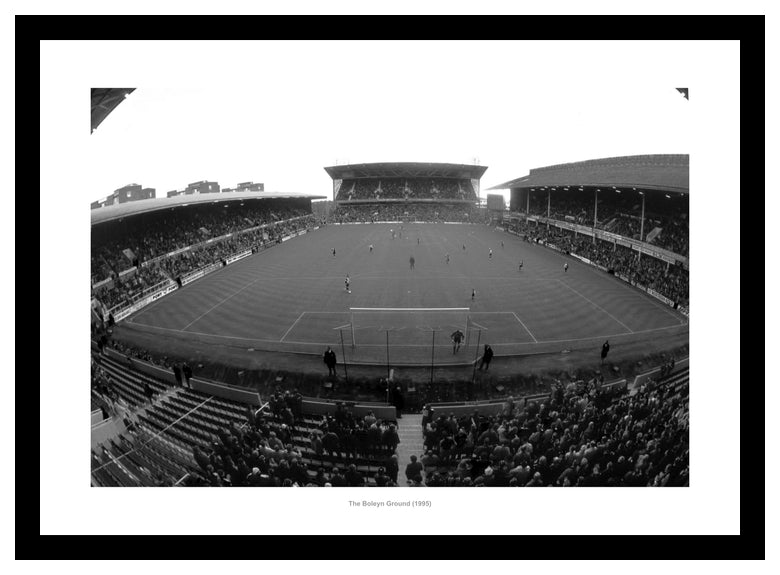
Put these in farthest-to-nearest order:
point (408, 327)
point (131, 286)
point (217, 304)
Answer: point (217, 304)
point (131, 286)
point (408, 327)

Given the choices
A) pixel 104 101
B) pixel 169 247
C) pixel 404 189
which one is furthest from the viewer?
pixel 404 189

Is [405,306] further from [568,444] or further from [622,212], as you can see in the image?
[622,212]

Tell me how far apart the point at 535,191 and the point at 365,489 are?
47.5 meters

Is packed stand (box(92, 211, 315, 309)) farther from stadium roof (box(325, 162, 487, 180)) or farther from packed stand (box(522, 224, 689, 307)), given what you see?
stadium roof (box(325, 162, 487, 180))

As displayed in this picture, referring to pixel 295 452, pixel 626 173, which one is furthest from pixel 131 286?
pixel 626 173

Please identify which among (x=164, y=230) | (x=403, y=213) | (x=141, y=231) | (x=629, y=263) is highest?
(x=403, y=213)

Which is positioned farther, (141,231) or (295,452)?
(141,231)

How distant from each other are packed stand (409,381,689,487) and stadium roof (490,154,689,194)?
7480 millimetres

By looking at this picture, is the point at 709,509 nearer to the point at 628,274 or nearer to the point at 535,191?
the point at 628,274

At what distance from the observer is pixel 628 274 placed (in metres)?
22.8

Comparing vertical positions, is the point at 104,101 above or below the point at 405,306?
above

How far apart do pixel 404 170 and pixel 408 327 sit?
209 ft

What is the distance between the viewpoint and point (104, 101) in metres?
5.31
